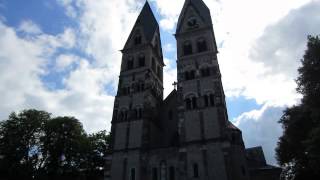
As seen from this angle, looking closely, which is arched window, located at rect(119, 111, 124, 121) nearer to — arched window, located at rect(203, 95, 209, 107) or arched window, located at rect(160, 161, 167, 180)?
arched window, located at rect(160, 161, 167, 180)

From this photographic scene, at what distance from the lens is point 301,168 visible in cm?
2627

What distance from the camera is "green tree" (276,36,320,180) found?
1899 cm

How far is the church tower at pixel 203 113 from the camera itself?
91.9 feet

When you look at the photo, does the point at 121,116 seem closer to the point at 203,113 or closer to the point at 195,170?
the point at 203,113

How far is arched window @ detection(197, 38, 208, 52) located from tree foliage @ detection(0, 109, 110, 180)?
66.9 feet

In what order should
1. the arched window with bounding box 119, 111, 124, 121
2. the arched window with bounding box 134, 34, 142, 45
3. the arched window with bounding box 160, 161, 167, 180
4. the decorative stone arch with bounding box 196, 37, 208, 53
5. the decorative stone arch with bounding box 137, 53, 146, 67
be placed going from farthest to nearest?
the arched window with bounding box 134, 34, 142, 45, the decorative stone arch with bounding box 137, 53, 146, 67, the decorative stone arch with bounding box 196, 37, 208, 53, the arched window with bounding box 119, 111, 124, 121, the arched window with bounding box 160, 161, 167, 180

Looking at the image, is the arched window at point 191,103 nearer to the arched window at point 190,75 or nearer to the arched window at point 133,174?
the arched window at point 190,75

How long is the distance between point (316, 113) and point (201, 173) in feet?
40.7

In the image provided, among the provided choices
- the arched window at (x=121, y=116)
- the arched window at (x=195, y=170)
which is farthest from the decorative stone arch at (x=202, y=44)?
the arched window at (x=195, y=170)

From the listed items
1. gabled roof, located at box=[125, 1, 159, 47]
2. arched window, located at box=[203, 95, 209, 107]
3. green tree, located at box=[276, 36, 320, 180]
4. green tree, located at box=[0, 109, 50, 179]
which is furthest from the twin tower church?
green tree, located at box=[0, 109, 50, 179]

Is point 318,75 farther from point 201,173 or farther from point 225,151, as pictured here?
point 201,173

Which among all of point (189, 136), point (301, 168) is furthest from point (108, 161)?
point (301, 168)

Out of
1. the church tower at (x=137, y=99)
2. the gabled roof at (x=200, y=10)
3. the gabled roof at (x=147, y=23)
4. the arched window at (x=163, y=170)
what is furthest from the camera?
the gabled roof at (x=147, y=23)

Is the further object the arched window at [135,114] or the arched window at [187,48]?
the arched window at [187,48]
